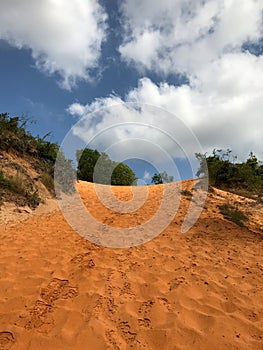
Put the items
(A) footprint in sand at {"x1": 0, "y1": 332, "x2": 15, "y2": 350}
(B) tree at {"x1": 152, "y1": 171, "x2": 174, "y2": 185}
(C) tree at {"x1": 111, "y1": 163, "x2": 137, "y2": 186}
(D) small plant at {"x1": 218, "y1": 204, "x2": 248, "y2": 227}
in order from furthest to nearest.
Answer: (C) tree at {"x1": 111, "y1": 163, "x2": 137, "y2": 186} → (B) tree at {"x1": 152, "y1": 171, "x2": 174, "y2": 185} → (D) small plant at {"x1": 218, "y1": 204, "x2": 248, "y2": 227} → (A) footprint in sand at {"x1": 0, "y1": 332, "x2": 15, "y2": 350}

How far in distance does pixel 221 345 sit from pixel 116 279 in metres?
2.09

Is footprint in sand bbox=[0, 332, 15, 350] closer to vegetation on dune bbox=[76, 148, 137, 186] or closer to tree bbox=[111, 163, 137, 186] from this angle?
vegetation on dune bbox=[76, 148, 137, 186]

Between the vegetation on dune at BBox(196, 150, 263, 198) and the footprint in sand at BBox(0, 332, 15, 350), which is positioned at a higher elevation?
the vegetation on dune at BBox(196, 150, 263, 198)

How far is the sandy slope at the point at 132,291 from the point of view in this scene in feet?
10.7

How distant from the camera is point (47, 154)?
13.1 meters

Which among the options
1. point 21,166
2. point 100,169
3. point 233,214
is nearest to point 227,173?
point 233,214

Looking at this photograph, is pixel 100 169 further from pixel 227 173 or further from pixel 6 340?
pixel 6 340

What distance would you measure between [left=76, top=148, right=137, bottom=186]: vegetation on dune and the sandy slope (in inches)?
797

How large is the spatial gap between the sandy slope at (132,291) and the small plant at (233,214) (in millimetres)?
860

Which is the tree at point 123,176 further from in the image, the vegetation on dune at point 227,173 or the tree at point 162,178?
the vegetation on dune at point 227,173

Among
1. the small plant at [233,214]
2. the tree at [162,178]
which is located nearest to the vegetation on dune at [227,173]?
the small plant at [233,214]

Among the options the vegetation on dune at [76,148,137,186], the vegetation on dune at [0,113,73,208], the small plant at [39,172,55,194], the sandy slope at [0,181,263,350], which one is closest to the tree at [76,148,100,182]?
the vegetation on dune at [76,148,137,186]

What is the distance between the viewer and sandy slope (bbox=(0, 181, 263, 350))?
3262 millimetres

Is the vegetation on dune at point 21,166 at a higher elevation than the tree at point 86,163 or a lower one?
lower
